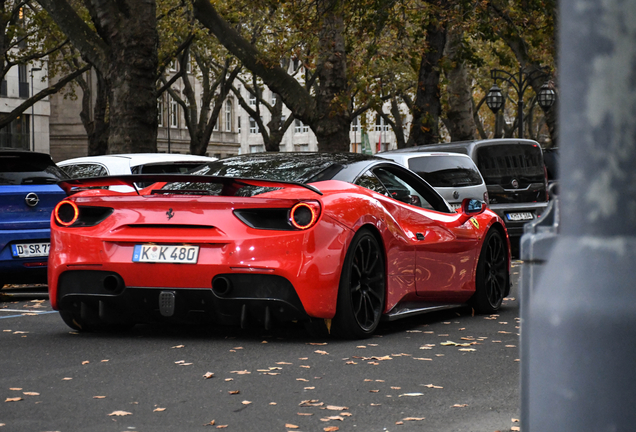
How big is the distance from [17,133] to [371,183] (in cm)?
5189

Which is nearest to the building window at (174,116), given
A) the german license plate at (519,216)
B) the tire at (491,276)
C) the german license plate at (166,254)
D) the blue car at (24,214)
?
the german license plate at (519,216)

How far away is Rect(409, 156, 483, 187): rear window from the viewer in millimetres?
14344

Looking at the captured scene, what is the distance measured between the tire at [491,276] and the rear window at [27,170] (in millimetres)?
4296

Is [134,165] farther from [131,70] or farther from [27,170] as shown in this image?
[131,70]

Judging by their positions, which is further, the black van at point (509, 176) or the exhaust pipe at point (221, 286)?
the black van at point (509, 176)

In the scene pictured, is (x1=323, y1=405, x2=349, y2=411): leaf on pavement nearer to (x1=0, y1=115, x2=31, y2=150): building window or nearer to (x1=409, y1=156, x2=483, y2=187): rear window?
(x1=409, y1=156, x2=483, y2=187): rear window

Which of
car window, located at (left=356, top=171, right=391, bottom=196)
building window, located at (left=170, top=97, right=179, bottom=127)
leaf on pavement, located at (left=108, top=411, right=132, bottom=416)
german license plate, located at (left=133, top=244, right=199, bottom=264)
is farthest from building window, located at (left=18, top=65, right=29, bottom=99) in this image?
leaf on pavement, located at (left=108, top=411, right=132, bottom=416)

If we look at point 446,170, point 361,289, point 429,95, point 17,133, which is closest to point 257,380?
point 361,289

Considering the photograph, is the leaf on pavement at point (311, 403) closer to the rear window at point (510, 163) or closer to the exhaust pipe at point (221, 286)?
the exhaust pipe at point (221, 286)

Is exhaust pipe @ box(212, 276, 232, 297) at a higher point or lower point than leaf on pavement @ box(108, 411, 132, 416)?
higher

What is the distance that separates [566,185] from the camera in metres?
1.77

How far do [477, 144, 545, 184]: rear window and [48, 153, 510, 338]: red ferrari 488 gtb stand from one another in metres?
8.94

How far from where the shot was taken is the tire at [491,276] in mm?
8523

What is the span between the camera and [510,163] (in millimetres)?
16344
